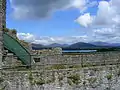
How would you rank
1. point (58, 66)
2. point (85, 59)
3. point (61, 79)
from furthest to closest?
1. point (85, 59)
2. point (58, 66)
3. point (61, 79)

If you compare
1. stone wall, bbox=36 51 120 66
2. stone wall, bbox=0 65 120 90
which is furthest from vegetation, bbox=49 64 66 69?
stone wall, bbox=36 51 120 66

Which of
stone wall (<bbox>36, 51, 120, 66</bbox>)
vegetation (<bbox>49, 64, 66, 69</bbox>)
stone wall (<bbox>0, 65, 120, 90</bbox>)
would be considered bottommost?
stone wall (<bbox>0, 65, 120, 90</bbox>)

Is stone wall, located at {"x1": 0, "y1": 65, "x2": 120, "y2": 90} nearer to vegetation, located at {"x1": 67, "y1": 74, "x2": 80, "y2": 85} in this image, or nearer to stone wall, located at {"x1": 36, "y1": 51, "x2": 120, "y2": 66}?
vegetation, located at {"x1": 67, "y1": 74, "x2": 80, "y2": 85}

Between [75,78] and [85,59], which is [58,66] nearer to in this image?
[75,78]

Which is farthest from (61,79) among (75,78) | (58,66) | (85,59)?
(85,59)

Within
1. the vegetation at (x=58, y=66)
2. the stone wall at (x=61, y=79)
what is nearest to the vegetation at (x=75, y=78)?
the stone wall at (x=61, y=79)

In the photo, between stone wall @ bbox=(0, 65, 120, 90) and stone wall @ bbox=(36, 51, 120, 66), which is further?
stone wall @ bbox=(36, 51, 120, 66)

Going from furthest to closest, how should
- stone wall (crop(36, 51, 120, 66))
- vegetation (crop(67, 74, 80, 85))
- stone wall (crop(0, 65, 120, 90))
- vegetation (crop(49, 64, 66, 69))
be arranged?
stone wall (crop(36, 51, 120, 66)), vegetation (crop(49, 64, 66, 69)), vegetation (crop(67, 74, 80, 85)), stone wall (crop(0, 65, 120, 90))

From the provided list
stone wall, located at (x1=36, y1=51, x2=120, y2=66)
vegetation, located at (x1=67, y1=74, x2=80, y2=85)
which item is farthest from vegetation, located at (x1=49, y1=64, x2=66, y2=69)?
stone wall, located at (x1=36, y1=51, x2=120, y2=66)

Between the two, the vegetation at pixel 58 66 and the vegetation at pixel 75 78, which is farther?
the vegetation at pixel 58 66

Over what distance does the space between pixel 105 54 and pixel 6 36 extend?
679 cm

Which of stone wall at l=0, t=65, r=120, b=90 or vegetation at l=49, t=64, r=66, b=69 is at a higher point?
vegetation at l=49, t=64, r=66, b=69

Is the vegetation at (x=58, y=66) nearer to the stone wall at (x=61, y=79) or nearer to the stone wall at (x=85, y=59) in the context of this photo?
the stone wall at (x=61, y=79)

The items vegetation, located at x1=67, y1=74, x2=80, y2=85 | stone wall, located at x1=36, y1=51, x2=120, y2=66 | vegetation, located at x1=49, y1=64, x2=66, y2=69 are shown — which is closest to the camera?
vegetation, located at x1=67, y1=74, x2=80, y2=85
